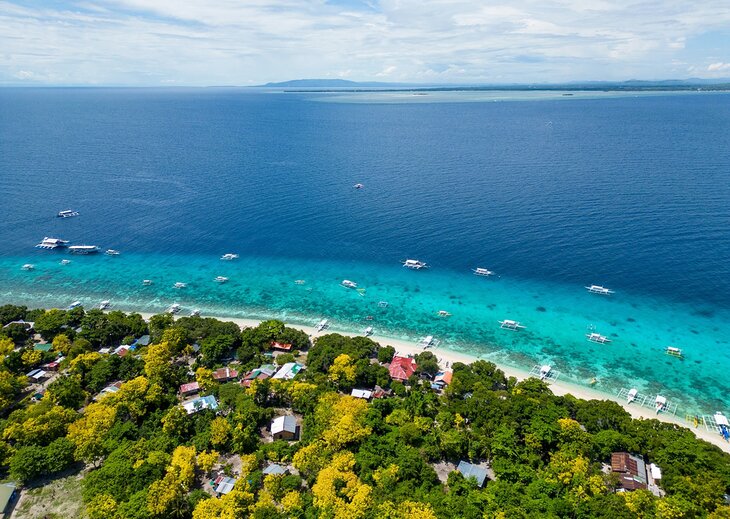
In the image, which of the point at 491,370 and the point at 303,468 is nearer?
the point at 303,468

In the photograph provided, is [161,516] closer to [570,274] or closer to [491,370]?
[491,370]

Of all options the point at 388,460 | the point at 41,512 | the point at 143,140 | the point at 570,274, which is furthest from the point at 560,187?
the point at 143,140

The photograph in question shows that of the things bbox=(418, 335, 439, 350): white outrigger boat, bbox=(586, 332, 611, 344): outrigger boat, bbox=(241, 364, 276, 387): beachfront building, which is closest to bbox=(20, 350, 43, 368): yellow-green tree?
bbox=(241, 364, 276, 387): beachfront building

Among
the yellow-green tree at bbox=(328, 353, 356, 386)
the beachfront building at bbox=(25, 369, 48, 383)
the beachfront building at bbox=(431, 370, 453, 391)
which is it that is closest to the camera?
the yellow-green tree at bbox=(328, 353, 356, 386)

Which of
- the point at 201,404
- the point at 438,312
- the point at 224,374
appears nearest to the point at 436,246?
the point at 438,312

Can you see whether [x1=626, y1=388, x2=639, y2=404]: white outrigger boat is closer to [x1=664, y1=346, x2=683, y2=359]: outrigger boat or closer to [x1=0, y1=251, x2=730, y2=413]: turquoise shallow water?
[x1=0, y1=251, x2=730, y2=413]: turquoise shallow water

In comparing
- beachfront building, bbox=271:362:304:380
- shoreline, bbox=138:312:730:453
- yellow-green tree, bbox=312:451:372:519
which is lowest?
shoreline, bbox=138:312:730:453
